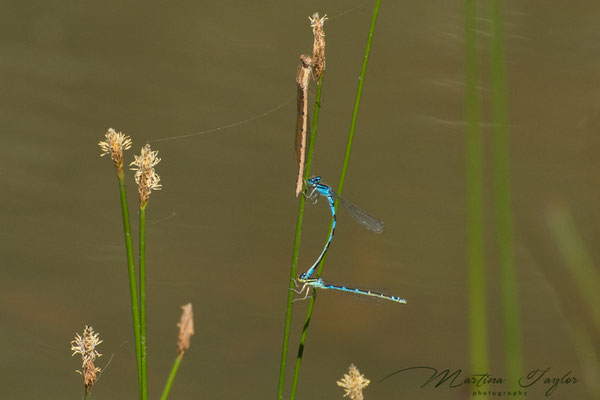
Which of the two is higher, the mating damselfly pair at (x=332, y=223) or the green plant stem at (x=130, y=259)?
the mating damselfly pair at (x=332, y=223)

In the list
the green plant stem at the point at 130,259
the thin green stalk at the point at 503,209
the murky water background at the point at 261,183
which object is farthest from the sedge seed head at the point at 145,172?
the murky water background at the point at 261,183

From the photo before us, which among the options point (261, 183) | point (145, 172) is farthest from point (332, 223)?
point (261, 183)

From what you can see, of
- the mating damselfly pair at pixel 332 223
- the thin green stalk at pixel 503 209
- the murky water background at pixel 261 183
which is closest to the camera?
the thin green stalk at pixel 503 209

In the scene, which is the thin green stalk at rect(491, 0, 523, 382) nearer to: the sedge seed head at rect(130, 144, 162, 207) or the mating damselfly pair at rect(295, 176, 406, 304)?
the mating damselfly pair at rect(295, 176, 406, 304)

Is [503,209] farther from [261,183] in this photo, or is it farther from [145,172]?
[261,183]

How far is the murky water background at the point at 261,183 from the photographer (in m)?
3.42

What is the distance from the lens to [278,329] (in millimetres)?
3418

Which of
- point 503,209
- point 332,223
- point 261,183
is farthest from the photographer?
point 261,183

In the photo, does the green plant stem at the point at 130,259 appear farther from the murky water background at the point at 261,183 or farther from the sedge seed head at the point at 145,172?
the murky water background at the point at 261,183

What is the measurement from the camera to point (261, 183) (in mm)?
3561

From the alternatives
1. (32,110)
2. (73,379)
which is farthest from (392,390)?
(32,110)

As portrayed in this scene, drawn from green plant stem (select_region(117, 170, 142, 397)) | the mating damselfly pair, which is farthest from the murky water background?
green plant stem (select_region(117, 170, 142, 397))

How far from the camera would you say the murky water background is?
11.2 ft

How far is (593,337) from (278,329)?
1406 millimetres
